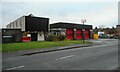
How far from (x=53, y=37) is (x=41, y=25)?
3916 millimetres

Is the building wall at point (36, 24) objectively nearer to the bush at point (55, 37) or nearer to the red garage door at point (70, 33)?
the bush at point (55, 37)

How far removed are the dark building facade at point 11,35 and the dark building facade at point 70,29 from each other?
1161 centimetres

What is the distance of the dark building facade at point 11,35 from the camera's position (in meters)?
31.3

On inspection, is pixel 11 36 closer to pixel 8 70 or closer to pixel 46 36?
pixel 46 36

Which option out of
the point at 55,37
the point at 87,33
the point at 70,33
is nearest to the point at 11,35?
the point at 55,37

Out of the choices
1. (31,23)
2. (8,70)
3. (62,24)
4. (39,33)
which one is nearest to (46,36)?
(39,33)

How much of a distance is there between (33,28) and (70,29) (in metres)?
13.8

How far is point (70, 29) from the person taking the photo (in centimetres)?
4575

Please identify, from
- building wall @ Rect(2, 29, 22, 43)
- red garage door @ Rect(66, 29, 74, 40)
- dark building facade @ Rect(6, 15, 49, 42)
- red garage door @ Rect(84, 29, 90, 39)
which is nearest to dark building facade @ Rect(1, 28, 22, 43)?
building wall @ Rect(2, 29, 22, 43)

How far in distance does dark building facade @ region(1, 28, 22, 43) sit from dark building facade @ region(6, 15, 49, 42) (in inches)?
40.2

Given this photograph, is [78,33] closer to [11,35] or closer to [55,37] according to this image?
[55,37]

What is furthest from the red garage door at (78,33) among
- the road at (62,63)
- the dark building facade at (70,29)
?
the road at (62,63)

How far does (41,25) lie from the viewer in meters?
36.3

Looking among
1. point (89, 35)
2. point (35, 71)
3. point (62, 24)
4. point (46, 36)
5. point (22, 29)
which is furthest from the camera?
point (89, 35)
